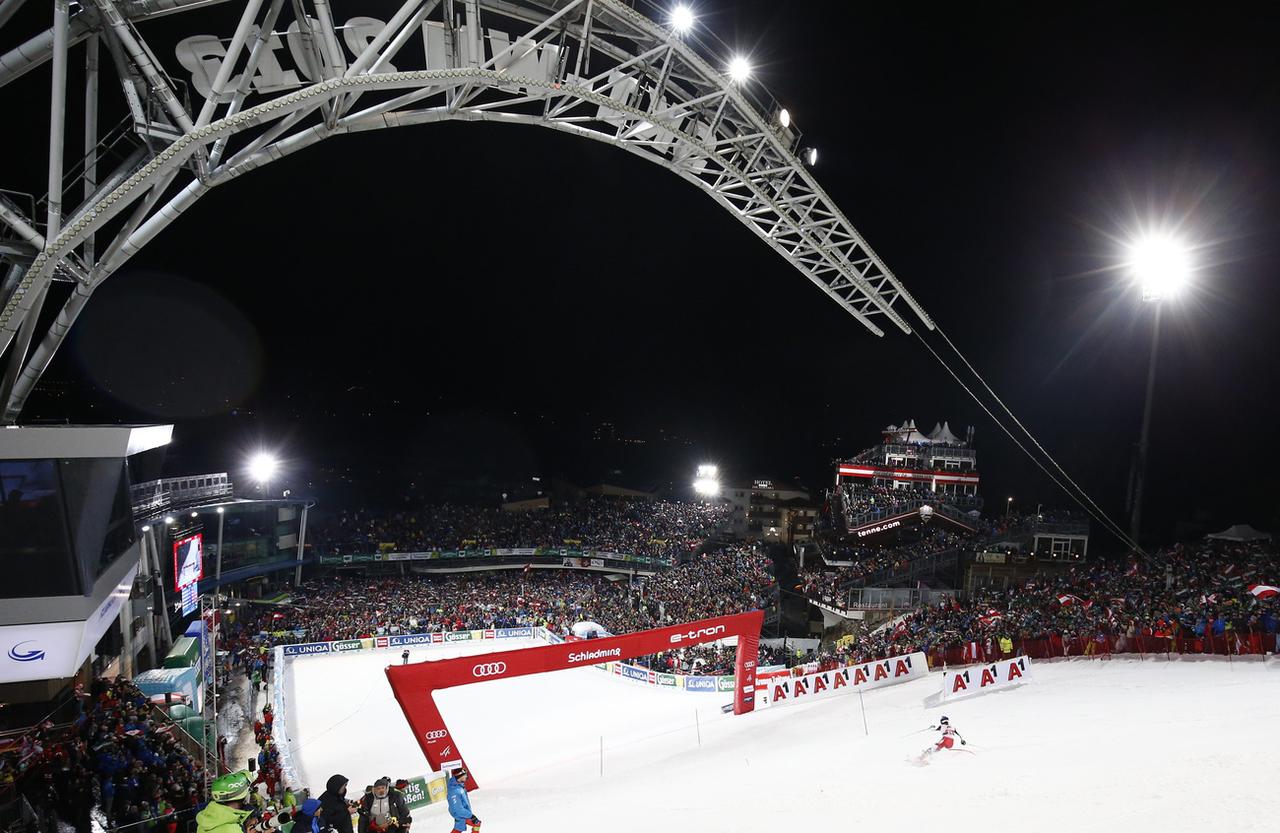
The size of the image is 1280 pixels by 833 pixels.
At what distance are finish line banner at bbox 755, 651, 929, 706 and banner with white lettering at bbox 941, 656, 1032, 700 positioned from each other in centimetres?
237

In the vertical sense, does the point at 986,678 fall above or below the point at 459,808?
below

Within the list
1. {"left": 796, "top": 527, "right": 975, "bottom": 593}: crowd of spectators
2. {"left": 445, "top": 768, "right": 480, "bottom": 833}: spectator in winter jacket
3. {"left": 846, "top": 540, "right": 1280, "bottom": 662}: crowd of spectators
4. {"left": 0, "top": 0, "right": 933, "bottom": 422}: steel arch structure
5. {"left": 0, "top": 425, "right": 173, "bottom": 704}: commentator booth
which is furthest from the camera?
{"left": 796, "top": 527, "right": 975, "bottom": 593}: crowd of spectators

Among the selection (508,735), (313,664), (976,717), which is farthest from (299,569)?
(976,717)

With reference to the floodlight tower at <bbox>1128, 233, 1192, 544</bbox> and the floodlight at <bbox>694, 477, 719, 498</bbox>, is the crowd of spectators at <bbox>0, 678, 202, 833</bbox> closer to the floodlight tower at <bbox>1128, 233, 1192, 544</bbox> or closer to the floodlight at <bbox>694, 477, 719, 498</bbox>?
the floodlight tower at <bbox>1128, 233, 1192, 544</bbox>

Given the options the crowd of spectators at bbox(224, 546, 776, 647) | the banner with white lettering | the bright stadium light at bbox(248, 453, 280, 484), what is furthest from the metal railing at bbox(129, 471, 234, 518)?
the banner with white lettering

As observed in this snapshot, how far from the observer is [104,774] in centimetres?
906

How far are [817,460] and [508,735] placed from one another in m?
94.3

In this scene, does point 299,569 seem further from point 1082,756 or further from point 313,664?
point 1082,756

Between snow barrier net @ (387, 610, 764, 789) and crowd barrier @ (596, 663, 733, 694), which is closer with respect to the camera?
snow barrier net @ (387, 610, 764, 789)

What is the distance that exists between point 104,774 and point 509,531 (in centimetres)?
3568

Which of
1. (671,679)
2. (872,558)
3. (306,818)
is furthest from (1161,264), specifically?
(872,558)

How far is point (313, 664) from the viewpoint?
82.5ft

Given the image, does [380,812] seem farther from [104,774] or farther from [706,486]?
[706,486]

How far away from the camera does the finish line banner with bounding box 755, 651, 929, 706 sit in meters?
18.8
